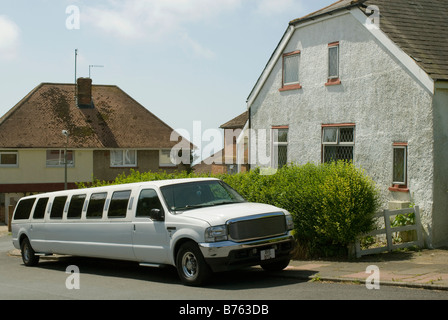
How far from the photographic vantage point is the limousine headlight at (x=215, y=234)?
10578 millimetres

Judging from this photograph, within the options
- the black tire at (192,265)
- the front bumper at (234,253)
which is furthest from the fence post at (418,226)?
the black tire at (192,265)

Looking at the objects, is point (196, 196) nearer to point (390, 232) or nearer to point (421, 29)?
point (390, 232)

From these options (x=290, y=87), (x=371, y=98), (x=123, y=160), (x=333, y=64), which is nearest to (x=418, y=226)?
(x=371, y=98)

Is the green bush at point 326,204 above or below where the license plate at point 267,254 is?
above

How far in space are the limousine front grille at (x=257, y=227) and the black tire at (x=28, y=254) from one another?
311 inches

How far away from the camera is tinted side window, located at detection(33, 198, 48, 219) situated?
16.1m

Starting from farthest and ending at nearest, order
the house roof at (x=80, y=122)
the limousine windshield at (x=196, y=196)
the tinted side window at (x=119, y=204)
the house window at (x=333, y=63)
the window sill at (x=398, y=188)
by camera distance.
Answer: the house roof at (x=80, y=122) → the house window at (x=333, y=63) → the window sill at (x=398, y=188) → the tinted side window at (x=119, y=204) → the limousine windshield at (x=196, y=196)

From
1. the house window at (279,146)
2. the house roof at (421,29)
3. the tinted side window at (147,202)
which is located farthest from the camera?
the house window at (279,146)

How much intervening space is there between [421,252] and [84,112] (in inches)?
1438

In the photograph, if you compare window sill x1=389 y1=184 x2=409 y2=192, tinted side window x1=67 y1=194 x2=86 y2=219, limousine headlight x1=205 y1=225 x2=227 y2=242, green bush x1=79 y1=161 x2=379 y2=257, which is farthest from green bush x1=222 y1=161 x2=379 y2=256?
tinted side window x1=67 y1=194 x2=86 y2=219

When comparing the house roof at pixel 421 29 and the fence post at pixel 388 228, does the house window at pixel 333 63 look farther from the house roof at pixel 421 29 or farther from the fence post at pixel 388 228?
the fence post at pixel 388 228

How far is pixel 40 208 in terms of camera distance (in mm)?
16234

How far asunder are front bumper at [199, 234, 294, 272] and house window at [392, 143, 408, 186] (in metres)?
6.03
